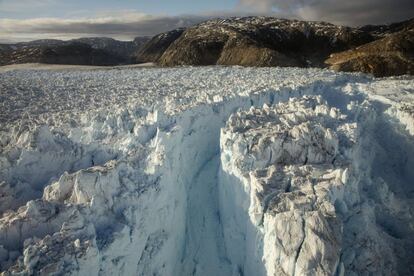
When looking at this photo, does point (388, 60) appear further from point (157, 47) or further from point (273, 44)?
point (157, 47)

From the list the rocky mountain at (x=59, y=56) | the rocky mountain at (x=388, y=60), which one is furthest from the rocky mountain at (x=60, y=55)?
the rocky mountain at (x=388, y=60)

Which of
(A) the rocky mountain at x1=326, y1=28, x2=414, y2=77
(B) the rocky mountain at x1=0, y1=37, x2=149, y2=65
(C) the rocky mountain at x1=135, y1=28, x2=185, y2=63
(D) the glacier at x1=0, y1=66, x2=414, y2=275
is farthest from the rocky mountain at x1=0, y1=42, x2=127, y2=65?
(D) the glacier at x1=0, y1=66, x2=414, y2=275

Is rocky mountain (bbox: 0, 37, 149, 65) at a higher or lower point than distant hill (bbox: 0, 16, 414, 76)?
lower

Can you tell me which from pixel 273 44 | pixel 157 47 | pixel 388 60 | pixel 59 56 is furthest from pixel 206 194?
→ pixel 157 47

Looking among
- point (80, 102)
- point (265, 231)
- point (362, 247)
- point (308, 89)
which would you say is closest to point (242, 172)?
point (265, 231)

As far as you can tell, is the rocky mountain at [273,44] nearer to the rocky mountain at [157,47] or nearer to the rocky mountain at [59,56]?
the rocky mountain at [59,56]

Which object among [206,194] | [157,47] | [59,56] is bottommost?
[59,56]

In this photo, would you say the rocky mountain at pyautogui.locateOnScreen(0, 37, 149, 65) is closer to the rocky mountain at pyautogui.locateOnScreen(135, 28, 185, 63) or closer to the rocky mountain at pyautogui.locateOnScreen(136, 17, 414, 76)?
the rocky mountain at pyautogui.locateOnScreen(135, 28, 185, 63)

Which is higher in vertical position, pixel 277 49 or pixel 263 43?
pixel 263 43
